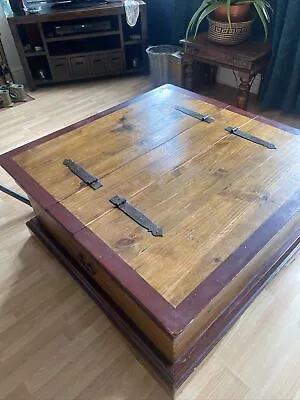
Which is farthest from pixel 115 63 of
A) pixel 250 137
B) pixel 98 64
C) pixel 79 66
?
pixel 250 137

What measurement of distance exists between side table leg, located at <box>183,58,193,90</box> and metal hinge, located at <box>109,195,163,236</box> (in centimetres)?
148

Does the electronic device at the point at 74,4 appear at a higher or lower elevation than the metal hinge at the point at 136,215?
higher

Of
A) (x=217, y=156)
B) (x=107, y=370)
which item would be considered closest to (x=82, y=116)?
(x=217, y=156)

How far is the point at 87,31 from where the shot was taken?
239 centimetres

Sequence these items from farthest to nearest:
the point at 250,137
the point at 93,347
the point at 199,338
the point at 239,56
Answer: the point at 239,56, the point at 250,137, the point at 93,347, the point at 199,338

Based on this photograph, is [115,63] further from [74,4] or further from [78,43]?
[74,4]

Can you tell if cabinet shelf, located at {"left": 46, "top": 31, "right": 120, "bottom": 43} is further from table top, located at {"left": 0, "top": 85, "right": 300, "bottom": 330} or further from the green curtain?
table top, located at {"left": 0, "top": 85, "right": 300, "bottom": 330}

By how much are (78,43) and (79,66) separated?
0.65 feet

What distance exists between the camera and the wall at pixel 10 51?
8.00 ft

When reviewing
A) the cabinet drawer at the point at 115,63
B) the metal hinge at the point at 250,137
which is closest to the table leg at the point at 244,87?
the metal hinge at the point at 250,137

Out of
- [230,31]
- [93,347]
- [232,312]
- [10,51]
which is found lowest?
[93,347]

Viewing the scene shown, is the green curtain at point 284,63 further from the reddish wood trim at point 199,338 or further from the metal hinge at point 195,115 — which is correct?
the reddish wood trim at point 199,338

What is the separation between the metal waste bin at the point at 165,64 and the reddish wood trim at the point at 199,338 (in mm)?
1544

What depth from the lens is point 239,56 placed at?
1731 millimetres
